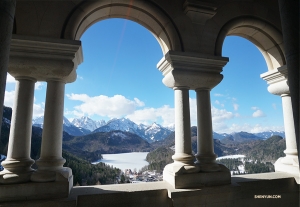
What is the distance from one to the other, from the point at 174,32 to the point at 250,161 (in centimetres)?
454

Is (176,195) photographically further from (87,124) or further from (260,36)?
(87,124)

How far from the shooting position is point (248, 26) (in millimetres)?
4094

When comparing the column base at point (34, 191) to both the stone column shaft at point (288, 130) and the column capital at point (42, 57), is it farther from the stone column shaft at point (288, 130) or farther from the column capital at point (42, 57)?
the stone column shaft at point (288, 130)

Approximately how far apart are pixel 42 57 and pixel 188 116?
242 centimetres

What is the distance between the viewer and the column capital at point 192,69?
333cm

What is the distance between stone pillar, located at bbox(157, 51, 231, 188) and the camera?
3.18 metres

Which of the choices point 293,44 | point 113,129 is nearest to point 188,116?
point 293,44

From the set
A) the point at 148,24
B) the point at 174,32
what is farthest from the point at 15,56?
the point at 174,32

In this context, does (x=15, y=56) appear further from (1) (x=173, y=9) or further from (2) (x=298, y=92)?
(2) (x=298, y=92)

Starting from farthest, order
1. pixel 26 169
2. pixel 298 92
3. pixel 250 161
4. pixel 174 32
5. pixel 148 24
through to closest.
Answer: pixel 250 161, pixel 148 24, pixel 174 32, pixel 26 169, pixel 298 92

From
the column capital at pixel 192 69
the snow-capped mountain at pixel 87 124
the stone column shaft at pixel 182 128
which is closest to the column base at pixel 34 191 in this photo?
the stone column shaft at pixel 182 128

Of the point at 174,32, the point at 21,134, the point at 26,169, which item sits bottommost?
the point at 26,169

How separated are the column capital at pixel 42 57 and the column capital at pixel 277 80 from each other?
13.2ft

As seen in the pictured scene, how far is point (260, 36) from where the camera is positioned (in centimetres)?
431
